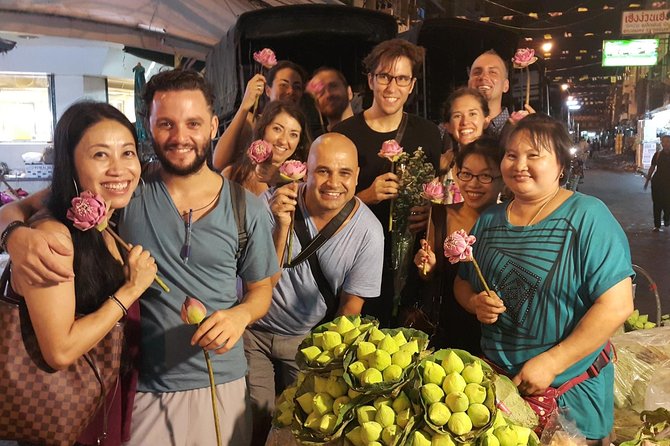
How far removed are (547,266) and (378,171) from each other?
162 cm

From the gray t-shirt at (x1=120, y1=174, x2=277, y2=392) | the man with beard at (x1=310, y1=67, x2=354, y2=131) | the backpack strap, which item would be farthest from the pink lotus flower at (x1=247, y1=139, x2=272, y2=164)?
the man with beard at (x1=310, y1=67, x2=354, y2=131)

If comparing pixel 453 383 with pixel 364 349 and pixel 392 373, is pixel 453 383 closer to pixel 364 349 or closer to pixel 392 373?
pixel 392 373

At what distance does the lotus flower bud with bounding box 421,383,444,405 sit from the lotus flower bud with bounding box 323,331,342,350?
15.6 inches

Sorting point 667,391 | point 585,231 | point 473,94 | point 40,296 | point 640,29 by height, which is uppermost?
point 640,29

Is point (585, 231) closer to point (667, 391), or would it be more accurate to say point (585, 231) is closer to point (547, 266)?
point (547, 266)

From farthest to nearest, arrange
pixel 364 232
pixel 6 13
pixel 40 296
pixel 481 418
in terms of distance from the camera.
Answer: pixel 6 13
pixel 364 232
pixel 40 296
pixel 481 418

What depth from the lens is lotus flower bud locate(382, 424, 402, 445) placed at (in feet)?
5.90

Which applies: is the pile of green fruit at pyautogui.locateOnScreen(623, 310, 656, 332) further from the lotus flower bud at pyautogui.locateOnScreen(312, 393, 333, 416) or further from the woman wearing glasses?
the lotus flower bud at pyautogui.locateOnScreen(312, 393, 333, 416)

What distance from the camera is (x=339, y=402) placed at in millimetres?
1929

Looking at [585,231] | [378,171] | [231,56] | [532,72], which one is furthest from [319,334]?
[532,72]

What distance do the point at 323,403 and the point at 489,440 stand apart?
56 centimetres

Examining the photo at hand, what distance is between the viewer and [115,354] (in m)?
2.13

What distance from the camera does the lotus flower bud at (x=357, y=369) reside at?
188 cm

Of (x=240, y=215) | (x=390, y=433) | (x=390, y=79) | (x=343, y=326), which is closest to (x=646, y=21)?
(x=390, y=79)
